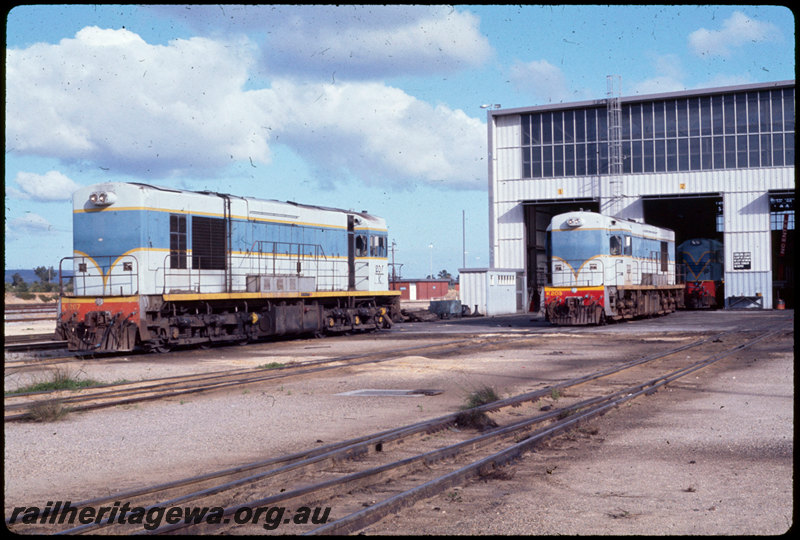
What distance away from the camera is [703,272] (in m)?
46.0

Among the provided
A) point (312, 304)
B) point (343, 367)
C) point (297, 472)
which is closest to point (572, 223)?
point (312, 304)

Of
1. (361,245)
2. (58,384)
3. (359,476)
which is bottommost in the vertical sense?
(359,476)

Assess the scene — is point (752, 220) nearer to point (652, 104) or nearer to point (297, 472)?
point (652, 104)

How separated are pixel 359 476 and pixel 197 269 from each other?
1496cm

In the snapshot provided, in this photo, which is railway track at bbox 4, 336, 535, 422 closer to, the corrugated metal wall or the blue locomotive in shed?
the corrugated metal wall

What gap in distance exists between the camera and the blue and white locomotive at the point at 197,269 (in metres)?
18.6

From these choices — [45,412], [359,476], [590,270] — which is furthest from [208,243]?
[590,270]

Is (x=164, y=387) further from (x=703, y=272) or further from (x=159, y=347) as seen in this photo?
(x=703, y=272)

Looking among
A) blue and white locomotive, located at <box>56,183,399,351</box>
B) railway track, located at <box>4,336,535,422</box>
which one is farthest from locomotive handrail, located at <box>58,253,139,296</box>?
railway track, located at <box>4,336,535,422</box>

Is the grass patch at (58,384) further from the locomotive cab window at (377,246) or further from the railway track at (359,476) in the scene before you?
the locomotive cab window at (377,246)

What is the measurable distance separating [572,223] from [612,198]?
17.2 m

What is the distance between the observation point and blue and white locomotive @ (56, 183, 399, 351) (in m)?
18.6

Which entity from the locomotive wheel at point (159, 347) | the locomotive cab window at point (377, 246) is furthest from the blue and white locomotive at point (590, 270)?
the locomotive wheel at point (159, 347)

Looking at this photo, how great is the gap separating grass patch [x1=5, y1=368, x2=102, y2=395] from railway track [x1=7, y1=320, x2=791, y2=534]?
687 centimetres
